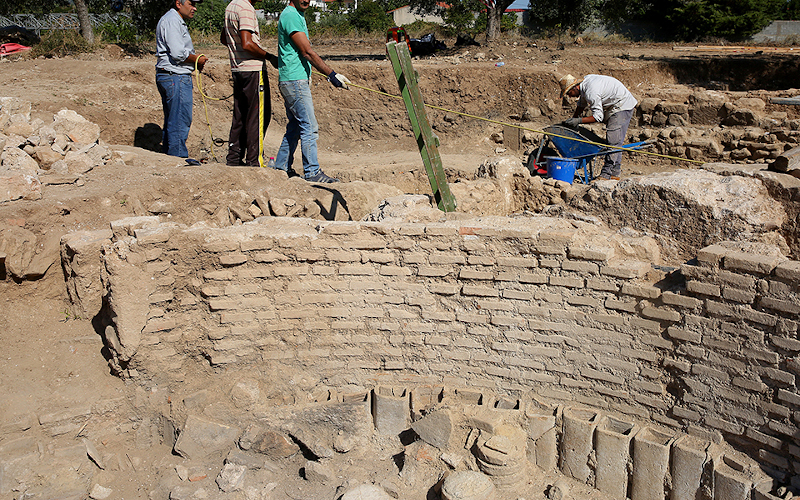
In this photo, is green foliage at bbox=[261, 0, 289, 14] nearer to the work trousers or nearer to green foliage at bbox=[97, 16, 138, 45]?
green foliage at bbox=[97, 16, 138, 45]

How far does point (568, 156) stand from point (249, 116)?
12.5 ft

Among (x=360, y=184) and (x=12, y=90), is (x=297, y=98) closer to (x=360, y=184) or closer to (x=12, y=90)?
(x=360, y=184)

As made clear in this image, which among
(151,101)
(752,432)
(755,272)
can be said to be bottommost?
(752,432)

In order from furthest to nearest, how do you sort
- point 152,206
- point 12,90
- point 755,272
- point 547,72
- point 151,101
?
point 547,72 → point 151,101 → point 12,90 → point 152,206 → point 755,272

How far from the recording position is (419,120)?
4707 millimetres

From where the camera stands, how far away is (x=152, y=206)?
4.91 m

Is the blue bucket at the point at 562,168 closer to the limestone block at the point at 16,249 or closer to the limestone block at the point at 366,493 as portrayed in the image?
the limestone block at the point at 366,493

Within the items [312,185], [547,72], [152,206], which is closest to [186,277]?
[152,206]

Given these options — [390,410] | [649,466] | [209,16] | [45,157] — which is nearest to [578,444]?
[649,466]

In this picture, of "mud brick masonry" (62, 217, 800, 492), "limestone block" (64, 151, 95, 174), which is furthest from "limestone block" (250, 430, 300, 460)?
"limestone block" (64, 151, 95, 174)

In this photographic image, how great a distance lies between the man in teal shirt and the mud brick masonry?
5.69 ft

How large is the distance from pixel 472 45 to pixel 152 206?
40.7 ft

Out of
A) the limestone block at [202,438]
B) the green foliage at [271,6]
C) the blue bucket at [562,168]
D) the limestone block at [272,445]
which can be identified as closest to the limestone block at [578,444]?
the limestone block at [272,445]

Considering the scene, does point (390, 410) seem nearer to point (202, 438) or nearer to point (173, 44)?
point (202, 438)
